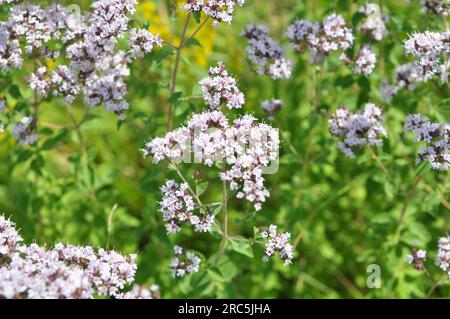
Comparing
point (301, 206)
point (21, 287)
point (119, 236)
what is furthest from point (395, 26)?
point (21, 287)

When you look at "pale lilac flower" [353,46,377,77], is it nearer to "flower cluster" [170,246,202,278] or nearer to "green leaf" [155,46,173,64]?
"green leaf" [155,46,173,64]

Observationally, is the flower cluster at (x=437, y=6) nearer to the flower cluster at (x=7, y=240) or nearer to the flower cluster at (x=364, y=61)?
the flower cluster at (x=364, y=61)

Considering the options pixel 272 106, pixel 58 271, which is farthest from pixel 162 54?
pixel 58 271

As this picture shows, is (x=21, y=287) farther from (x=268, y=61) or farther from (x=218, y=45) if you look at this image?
(x=218, y=45)

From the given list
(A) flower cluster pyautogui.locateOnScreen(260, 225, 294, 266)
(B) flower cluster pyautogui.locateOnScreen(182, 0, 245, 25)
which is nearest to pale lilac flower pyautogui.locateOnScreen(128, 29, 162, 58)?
(B) flower cluster pyautogui.locateOnScreen(182, 0, 245, 25)

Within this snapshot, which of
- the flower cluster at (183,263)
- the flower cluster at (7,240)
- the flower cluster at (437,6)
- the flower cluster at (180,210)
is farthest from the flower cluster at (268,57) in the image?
the flower cluster at (7,240)

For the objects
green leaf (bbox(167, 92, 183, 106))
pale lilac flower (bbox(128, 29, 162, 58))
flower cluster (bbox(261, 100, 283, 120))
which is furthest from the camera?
flower cluster (bbox(261, 100, 283, 120))
